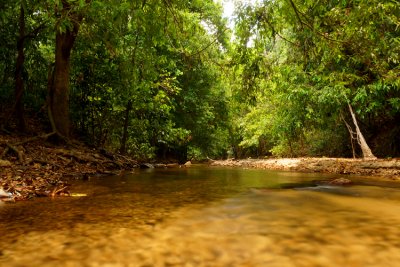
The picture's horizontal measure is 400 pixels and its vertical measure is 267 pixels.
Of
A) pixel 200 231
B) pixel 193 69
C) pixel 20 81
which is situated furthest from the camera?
pixel 193 69

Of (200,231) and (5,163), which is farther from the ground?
(5,163)

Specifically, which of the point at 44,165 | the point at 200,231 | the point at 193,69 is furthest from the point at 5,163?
the point at 193,69

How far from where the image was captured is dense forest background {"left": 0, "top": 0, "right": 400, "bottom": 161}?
5961 millimetres

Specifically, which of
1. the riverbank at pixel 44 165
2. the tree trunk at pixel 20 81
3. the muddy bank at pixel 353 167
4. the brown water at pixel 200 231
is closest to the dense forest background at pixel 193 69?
the tree trunk at pixel 20 81

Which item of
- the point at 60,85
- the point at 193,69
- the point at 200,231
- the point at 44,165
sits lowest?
the point at 200,231

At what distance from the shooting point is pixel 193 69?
11266 millimetres

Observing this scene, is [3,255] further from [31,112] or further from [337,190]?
[31,112]

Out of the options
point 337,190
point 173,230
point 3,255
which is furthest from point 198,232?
point 337,190

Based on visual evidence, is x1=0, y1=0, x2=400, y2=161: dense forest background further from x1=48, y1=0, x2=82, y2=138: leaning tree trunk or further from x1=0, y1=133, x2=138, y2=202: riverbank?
x1=0, y1=133, x2=138, y2=202: riverbank

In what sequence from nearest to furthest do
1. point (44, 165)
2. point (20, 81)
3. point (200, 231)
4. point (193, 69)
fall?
point (200, 231) < point (44, 165) < point (20, 81) < point (193, 69)

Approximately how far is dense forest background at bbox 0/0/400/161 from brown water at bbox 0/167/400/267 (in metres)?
2.49

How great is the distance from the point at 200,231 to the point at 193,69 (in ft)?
29.2

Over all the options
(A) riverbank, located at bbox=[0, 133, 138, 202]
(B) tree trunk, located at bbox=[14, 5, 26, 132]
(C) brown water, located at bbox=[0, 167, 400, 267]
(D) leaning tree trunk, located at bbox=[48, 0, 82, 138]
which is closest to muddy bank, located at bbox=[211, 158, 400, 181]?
(C) brown water, located at bbox=[0, 167, 400, 267]

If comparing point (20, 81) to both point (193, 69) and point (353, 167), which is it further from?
point (353, 167)
